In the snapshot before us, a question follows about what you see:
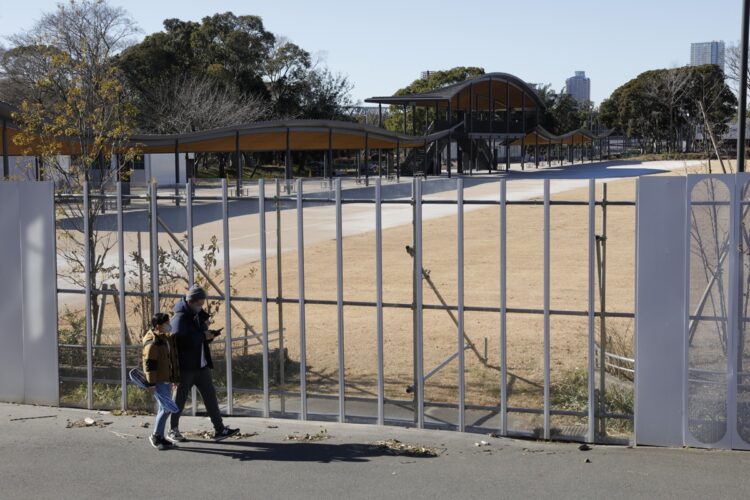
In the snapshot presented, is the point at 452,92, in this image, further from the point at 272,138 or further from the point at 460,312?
the point at 460,312

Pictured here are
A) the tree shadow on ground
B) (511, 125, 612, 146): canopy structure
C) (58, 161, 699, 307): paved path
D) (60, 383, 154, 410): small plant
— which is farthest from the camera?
(511, 125, 612, 146): canopy structure

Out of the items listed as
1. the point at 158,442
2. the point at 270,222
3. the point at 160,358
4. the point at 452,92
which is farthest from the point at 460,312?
the point at 452,92

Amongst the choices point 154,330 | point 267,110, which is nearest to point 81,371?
point 154,330

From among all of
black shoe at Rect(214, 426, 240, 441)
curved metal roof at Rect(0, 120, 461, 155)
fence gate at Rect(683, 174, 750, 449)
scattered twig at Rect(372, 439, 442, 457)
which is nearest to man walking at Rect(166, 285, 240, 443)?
black shoe at Rect(214, 426, 240, 441)

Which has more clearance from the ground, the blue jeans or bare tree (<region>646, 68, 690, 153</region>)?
bare tree (<region>646, 68, 690, 153</region>)

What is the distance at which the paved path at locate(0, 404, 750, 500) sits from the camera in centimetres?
733

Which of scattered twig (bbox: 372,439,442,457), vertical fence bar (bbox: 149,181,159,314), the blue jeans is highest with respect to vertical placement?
vertical fence bar (bbox: 149,181,159,314)

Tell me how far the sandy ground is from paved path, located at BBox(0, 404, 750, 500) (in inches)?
100.0

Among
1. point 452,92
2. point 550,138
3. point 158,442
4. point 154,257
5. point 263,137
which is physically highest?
point 452,92

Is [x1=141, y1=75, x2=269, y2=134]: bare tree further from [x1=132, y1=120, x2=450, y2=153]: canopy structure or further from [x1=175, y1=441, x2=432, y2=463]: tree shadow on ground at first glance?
[x1=175, y1=441, x2=432, y2=463]: tree shadow on ground

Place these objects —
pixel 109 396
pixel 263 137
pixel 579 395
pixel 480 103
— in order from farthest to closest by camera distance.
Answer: pixel 480 103 < pixel 263 137 < pixel 109 396 < pixel 579 395

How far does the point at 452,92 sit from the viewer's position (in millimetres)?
65688

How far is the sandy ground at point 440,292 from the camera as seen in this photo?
478 inches

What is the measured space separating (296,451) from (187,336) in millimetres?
1445
